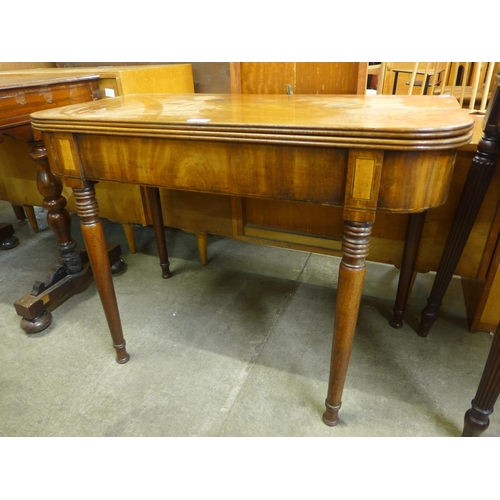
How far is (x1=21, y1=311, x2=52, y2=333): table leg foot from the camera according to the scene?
139 cm

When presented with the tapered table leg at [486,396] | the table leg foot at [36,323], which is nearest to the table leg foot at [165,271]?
the table leg foot at [36,323]

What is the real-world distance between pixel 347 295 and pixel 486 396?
42 centimetres

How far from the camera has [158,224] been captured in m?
1.58

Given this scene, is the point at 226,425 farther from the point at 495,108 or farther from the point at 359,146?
the point at 495,108

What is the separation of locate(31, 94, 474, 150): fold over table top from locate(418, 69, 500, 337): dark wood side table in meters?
0.13

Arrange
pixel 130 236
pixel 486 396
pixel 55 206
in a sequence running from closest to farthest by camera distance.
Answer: pixel 486 396 < pixel 55 206 < pixel 130 236

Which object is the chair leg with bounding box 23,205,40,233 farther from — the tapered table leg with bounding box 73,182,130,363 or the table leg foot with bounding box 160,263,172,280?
the tapered table leg with bounding box 73,182,130,363

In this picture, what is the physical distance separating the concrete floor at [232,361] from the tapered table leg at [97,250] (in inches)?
5.9

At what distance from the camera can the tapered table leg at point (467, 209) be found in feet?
3.25

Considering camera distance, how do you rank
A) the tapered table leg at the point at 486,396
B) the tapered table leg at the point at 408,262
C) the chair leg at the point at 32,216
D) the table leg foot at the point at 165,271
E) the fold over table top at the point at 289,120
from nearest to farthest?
the fold over table top at the point at 289,120
the tapered table leg at the point at 486,396
the tapered table leg at the point at 408,262
the table leg foot at the point at 165,271
the chair leg at the point at 32,216

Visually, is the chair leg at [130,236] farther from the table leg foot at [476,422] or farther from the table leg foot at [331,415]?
the table leg foot at [476,422]

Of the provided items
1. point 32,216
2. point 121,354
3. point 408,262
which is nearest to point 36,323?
point 121,354

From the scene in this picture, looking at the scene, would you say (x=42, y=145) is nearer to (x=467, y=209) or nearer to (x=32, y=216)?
(x=32, y=216)
